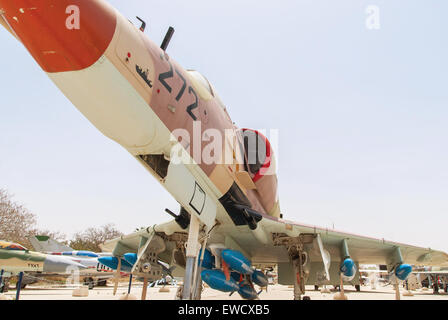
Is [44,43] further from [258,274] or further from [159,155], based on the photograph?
[258,274]

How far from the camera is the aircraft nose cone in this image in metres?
17.6

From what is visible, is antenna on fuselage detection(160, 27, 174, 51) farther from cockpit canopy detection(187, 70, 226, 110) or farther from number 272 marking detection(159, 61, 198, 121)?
cockpit canopy detection(187, 70, 226, 110)

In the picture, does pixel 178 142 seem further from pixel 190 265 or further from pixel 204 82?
pixel 190 265

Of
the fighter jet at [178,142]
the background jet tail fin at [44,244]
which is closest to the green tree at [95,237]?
the background jet tail fin at [44,244]

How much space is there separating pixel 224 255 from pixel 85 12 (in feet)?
17.1

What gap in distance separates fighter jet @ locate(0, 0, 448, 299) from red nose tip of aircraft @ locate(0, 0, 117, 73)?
10 mm

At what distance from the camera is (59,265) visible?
59.8 feet

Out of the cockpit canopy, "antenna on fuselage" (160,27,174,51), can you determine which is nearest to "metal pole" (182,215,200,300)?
the cockpit canopy

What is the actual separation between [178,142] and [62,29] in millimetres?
2231

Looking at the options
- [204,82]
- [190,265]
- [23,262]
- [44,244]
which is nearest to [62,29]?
[204,82]
